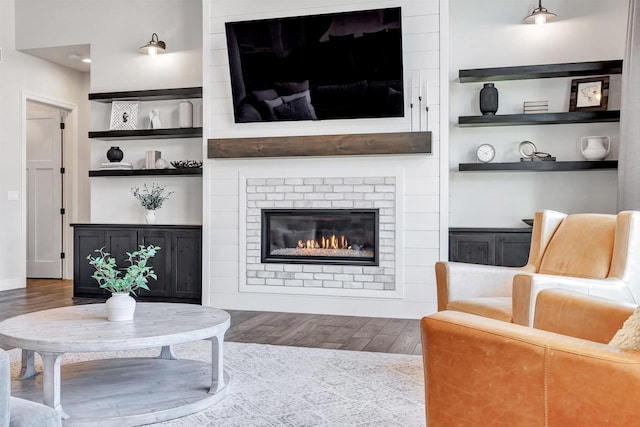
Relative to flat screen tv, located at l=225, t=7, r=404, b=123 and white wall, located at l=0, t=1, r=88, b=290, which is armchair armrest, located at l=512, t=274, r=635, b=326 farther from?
white wall, located at l=0, t=1, r=88, b=290

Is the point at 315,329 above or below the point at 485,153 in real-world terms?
below

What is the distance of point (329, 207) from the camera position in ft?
17.3

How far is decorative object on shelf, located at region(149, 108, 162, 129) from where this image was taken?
6027 mm

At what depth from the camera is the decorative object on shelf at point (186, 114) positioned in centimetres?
591

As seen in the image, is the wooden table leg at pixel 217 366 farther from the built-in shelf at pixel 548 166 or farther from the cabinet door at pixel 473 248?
the built-in shelf at pixel 548 166

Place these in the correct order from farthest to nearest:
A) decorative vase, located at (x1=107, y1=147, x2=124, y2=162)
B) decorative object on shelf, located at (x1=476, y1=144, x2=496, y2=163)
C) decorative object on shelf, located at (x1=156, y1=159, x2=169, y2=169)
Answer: decorative vase, located at (x1=107, y1=147, x2=124, y2=162) < decorative object on shelf, located at (x1=156, y1=159, x2=169, y2=169) < decorative object on shelf, located at (x1=476, y1=144, x2=496, y2=163)

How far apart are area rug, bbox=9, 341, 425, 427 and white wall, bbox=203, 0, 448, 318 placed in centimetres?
145

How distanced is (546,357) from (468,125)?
13.3 feet

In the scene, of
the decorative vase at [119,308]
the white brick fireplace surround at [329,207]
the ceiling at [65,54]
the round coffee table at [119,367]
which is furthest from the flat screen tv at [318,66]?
the decorative vase at [119,308]

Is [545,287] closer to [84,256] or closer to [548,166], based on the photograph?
[548,166]

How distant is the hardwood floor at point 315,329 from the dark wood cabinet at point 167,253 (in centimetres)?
55

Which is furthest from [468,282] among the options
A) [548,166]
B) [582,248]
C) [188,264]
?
[188,264]

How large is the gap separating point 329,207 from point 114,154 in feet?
8.15

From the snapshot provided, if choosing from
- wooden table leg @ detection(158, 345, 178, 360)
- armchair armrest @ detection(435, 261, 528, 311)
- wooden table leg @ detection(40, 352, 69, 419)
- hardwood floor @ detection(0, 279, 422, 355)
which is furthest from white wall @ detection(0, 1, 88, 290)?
armchair armrest @ detection(435, 261, 528, 311)
